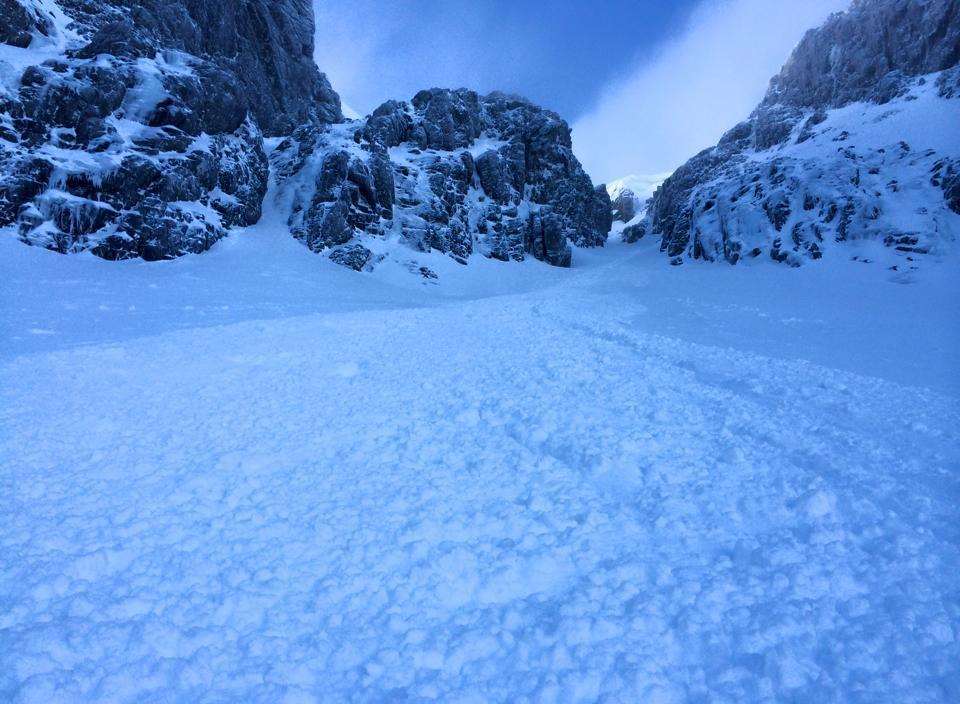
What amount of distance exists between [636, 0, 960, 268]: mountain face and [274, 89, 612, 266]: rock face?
714 inches

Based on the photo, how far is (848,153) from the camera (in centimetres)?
4225

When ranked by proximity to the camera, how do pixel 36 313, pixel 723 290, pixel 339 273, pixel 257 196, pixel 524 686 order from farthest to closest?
pixel 257 196
pixel 339 273
pixel 723 290
pixel 36 313
pixel 524 686

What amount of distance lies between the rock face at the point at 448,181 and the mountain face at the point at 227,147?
0.22 m

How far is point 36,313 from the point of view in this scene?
16.5 metres

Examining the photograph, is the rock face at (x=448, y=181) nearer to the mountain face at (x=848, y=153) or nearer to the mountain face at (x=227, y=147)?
the mountain face at (x=227, y=147)

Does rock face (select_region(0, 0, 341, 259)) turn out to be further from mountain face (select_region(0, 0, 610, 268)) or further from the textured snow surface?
the textured snow surface

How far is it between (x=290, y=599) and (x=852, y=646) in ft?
15.6

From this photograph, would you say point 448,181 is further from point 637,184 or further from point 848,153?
point 637,184

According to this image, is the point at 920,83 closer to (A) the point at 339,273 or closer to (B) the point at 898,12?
(B) the point at 898,12

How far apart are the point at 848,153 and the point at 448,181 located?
42185mm

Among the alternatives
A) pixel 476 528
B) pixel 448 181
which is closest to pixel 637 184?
pixel 448 181

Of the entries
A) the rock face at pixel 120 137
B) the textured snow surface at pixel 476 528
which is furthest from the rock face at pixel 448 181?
the textured snow surface at pixel 476 528

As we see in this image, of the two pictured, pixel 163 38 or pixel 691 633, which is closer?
pixel 691 633

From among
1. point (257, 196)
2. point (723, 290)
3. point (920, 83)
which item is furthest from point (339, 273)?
point (920, 83)
